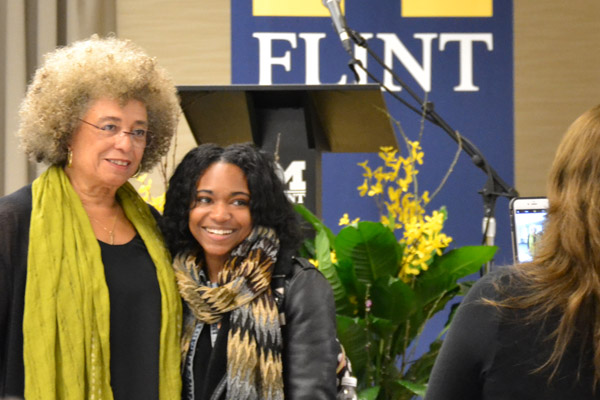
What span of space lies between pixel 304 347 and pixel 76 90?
2.42 feet

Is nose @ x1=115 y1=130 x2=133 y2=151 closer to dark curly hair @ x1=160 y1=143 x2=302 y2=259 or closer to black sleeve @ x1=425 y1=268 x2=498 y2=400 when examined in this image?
dark curly hair @ x1=160 y1=143 x2=302 y2=259

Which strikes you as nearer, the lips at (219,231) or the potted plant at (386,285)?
the lips at (219,231)

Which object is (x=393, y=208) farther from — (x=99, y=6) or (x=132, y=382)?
(x=99, y=6)

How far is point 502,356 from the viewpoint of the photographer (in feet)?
3.83

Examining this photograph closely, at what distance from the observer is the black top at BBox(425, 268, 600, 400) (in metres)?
1.14

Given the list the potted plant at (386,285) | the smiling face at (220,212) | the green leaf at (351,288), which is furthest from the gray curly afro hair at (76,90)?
the green leaf at (351,288)

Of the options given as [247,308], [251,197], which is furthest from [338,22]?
[247,308]

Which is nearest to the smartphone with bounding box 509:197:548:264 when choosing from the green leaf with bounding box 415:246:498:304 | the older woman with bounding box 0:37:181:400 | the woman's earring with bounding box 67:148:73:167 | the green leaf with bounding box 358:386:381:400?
the green leaf with bounding box 415:246:498:304

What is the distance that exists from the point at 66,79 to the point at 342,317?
93cm

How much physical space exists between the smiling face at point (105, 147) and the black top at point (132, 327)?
0.16 meters

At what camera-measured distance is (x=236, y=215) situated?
6.13ft

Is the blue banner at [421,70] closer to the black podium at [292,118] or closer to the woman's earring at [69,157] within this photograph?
the black podium at [292,118]

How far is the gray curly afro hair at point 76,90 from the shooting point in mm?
1861

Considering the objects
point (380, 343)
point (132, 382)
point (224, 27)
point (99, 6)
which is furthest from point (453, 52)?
point (132, 382)
